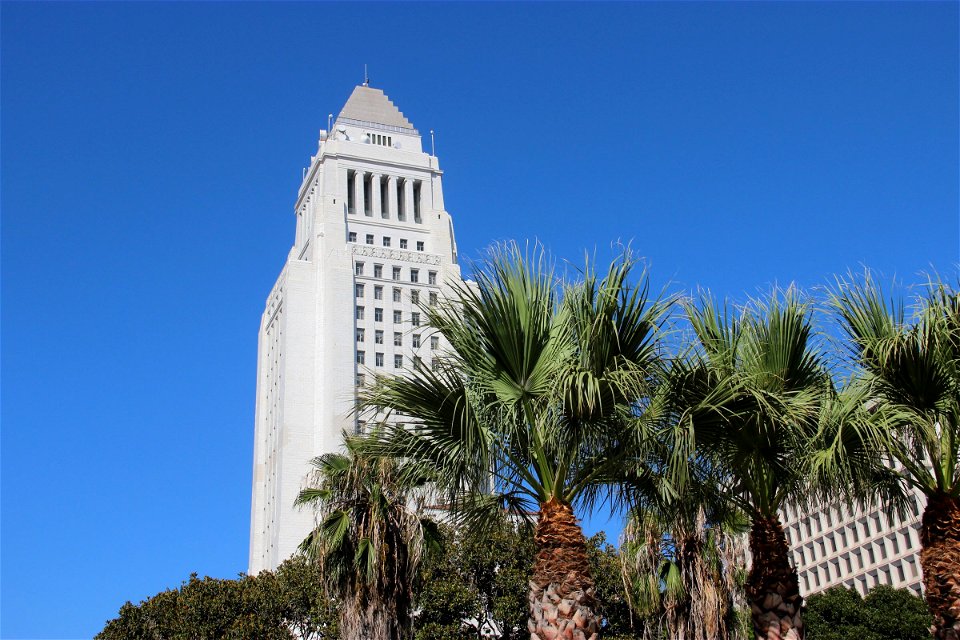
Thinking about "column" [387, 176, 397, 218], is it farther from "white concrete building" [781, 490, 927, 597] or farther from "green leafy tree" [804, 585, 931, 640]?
"green leafy tree" [804, 585, 931, 640]

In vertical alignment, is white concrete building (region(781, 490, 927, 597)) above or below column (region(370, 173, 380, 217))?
below

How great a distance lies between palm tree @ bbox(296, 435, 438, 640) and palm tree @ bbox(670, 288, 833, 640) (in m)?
7.94

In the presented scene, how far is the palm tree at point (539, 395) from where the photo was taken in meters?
15.7

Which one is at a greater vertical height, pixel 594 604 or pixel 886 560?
pixel 886 560

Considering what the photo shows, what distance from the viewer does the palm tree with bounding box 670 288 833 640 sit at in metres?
16.9

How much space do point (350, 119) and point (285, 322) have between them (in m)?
26.4

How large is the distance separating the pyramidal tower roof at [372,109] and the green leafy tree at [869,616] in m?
71.3

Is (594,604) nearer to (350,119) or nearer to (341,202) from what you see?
(341,202)

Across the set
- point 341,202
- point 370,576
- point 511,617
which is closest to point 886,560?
point 511,617

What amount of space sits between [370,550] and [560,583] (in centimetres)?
879

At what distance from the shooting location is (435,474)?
54.3ft

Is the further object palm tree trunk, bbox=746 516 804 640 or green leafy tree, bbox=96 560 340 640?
green leafy tree, bbox=96 560 340 640

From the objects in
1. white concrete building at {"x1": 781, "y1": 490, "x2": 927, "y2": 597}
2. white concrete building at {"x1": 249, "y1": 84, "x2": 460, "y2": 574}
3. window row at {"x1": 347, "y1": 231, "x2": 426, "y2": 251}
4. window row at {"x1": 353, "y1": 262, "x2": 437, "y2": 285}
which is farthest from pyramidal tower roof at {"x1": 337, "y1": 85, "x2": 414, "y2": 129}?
white concrete building at {"x1": 781, "y1": 490, "x2": 927, "y2": 597}

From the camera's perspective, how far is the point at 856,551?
9281 cm
